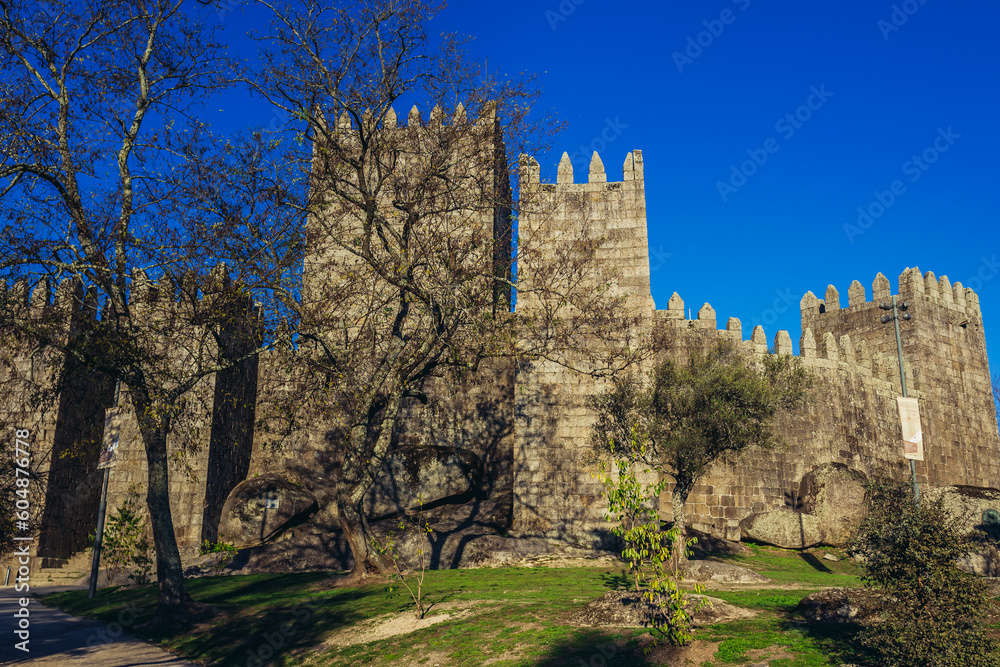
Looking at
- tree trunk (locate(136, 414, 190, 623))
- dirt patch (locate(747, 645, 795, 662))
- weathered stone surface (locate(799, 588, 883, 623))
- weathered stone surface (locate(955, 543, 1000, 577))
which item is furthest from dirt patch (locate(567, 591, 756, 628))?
weathered stone surface (locate(955, 543, 1000, 577))

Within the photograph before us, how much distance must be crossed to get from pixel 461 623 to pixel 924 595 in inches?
273

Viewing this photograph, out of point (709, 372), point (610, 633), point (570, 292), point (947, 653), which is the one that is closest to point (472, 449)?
point (570, 292)

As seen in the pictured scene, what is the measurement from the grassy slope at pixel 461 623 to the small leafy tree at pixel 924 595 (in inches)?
35.6

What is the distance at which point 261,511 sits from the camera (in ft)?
72.3

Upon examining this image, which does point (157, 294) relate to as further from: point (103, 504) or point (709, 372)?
point (709, 372)

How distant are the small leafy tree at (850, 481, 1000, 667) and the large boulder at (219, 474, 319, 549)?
675 inches

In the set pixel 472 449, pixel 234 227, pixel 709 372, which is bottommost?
pixel 472 449

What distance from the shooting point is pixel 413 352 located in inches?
709

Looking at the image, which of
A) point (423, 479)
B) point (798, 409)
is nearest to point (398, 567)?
point (423, 479)

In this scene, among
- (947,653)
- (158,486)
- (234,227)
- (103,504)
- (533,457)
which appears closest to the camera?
(947,653)

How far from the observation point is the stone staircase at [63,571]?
22688 mm

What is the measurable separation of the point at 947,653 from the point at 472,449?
676 inches

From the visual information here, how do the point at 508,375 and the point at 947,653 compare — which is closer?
the point at 947,653

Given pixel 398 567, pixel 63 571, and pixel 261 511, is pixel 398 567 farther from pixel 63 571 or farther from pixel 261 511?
pixel 63 571
